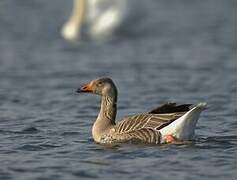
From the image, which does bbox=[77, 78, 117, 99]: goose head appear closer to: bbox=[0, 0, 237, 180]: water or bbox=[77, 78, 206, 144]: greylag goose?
bbox=[77, 78, 206, 144]: greylag goose

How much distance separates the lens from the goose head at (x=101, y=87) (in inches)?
517

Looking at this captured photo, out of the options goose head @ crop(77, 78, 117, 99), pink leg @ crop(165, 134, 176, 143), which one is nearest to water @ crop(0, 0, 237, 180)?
pink leg @ crop(165, 134, 176, 143)

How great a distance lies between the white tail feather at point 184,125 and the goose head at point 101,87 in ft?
3.91

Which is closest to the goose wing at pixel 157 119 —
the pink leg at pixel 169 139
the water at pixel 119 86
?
the pink leg at pixel 169 139

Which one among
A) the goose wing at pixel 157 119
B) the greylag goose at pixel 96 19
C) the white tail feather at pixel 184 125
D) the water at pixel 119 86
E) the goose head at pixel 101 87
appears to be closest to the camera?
the water at pixel 119 86

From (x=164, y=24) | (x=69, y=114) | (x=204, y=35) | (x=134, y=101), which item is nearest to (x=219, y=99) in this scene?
(x=134, y=101)

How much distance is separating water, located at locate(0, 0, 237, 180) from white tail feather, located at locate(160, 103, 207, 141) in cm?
22

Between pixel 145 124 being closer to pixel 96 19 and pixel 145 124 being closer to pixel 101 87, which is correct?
pixel 101 87

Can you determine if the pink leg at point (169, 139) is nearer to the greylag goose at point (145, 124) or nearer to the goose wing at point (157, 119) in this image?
the greylag goose at point (145, 124)

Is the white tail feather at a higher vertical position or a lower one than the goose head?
lower

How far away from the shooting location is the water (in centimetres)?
1130

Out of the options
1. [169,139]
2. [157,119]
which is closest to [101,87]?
[157,119]

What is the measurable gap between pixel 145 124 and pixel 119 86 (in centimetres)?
584

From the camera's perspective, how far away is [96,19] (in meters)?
28.5
